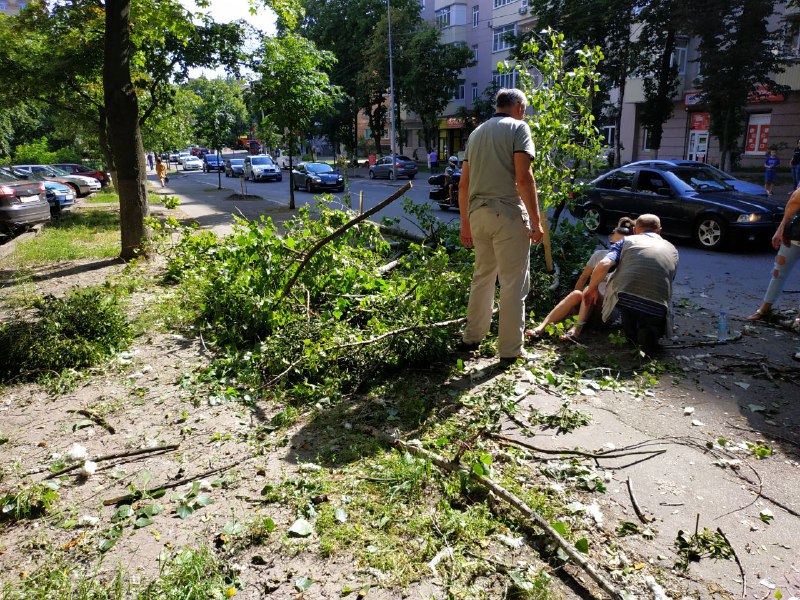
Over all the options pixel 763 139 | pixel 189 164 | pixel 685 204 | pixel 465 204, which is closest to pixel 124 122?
pixel 465 204

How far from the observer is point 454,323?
5465mm

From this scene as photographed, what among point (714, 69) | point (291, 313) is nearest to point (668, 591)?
point (291, 313)

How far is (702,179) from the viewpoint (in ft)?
38.8

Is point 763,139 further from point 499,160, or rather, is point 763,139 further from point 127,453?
point 127,453

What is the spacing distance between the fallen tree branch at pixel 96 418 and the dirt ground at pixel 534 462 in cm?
1

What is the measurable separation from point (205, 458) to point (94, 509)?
2.32 ft

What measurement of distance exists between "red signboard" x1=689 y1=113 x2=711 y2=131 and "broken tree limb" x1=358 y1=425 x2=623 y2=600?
115 ft

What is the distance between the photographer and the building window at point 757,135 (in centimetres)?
3050

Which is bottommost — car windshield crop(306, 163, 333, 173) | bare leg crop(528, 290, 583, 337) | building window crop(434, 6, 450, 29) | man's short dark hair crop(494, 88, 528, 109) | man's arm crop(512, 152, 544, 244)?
bare leg crop(528, 290, 583, 337)

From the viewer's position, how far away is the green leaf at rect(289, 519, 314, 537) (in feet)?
9.80

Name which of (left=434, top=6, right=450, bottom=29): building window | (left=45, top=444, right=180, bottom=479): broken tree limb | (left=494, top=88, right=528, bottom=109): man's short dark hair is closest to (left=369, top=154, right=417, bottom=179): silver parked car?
(left=434, top=6, right=450, bottom=29): building window

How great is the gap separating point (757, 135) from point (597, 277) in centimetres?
3174

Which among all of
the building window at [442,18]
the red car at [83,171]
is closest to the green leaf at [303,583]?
the red car at [83,171]

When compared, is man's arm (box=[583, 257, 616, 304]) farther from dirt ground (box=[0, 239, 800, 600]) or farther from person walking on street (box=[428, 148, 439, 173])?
person walking on street (box=[428, 148, 439, 173])
